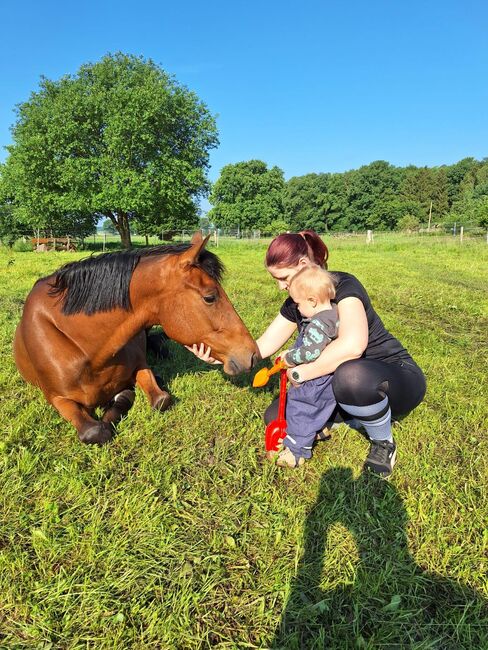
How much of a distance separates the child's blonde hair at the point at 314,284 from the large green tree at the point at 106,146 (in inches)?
1035

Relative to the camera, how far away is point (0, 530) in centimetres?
212

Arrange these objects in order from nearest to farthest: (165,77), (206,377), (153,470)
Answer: (153,470) → (206,377) → (165,77)

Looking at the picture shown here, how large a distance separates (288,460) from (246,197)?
253ft

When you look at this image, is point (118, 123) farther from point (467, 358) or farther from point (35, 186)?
point (467, 358)

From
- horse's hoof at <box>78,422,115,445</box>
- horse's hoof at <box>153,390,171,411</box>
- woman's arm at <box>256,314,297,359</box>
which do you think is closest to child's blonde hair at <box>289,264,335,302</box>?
woman's arm at <box>256,314,297,359</box>

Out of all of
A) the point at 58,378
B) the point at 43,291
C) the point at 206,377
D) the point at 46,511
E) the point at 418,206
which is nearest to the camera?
the point at 46,511

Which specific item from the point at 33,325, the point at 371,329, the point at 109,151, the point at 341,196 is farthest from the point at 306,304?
the point at 341,196

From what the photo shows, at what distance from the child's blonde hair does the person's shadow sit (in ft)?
4.42

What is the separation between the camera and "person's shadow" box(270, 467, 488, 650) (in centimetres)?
165

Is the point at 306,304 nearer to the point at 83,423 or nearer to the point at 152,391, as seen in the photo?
the point at 152,391

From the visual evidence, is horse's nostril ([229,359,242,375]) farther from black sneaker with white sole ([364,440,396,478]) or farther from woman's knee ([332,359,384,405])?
black sneaker with white sole ([364,440,396,478])

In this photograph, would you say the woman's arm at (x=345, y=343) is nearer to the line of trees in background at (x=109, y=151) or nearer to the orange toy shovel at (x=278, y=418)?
the orange toy shovel at (x=278, y=418)

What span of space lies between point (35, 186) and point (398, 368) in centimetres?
3063

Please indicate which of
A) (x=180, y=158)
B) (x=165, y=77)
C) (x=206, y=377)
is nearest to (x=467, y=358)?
(x=206, y=377)
